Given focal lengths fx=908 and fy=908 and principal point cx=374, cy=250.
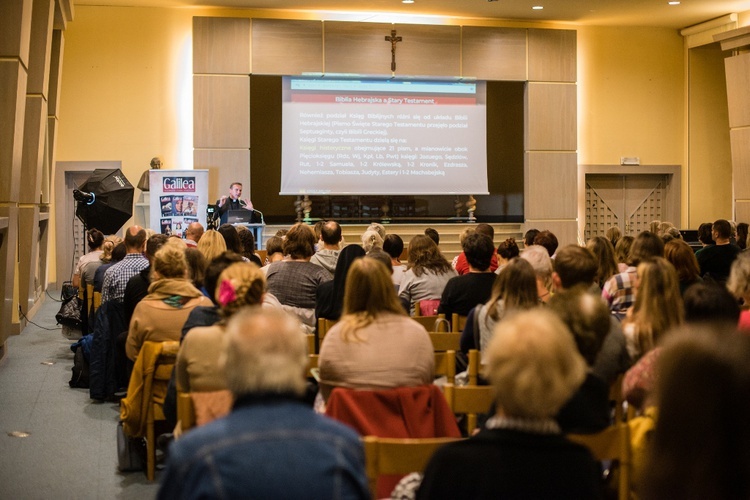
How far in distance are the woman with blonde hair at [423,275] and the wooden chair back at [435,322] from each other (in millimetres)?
590

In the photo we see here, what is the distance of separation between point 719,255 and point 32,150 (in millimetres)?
6768

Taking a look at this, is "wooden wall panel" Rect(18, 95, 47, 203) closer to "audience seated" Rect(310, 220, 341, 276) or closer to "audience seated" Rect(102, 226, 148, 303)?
"audience seated" Rect(102, 226, 148, 303)

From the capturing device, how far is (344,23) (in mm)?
13188

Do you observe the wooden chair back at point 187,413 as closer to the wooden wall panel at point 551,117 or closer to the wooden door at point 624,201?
the wooden wall panel at point 551,117

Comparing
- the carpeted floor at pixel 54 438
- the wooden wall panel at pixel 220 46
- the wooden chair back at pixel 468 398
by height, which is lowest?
the carpeted floor at pixel 54 438

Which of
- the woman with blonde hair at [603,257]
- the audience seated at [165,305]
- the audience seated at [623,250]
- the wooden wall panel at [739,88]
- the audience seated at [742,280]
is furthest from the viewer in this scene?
the wooden wall panel at [739,88]

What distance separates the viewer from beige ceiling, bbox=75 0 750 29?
1274 cm

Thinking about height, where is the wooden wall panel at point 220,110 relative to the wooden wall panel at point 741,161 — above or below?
above

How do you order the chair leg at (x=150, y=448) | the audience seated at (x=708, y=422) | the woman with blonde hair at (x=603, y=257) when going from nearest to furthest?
1. the audience seated at (x=708, y=422)
2. the chair leg at (x=150, y=448)
3. the woman with blonde hair at (x=603, y=257)

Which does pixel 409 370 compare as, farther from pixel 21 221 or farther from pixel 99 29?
pixel 99 29

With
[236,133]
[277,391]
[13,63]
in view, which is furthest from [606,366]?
[236,133]

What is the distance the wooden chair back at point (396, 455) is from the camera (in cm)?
242

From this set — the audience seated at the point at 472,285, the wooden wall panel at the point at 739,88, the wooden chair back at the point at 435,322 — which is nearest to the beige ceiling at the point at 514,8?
the wooden wall panel at the point at 739,88

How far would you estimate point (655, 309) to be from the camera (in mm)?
3568
